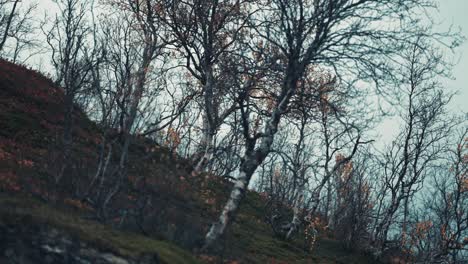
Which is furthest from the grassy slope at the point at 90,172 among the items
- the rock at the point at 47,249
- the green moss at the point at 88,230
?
the rock at the point at 47,249

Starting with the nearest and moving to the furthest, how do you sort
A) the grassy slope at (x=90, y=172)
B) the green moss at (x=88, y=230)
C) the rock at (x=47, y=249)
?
1. the rock at (x=47, y=249)
2. the green moss at (x=88, y=230)
3. the grassy slope at (x=90, y=172)

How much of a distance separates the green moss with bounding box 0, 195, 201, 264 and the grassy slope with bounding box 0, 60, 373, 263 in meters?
0.02

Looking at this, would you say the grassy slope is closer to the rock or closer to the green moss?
the green moss

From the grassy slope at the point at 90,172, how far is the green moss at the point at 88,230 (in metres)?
0.02

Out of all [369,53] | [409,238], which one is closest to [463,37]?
[369,53]

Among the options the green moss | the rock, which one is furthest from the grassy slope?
the rock

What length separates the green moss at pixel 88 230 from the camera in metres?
7.67

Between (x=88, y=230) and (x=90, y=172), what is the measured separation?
192 inches

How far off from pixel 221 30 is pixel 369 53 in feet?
42.3

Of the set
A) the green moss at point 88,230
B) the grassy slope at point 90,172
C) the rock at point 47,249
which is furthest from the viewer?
the grassy slope at point 90,172

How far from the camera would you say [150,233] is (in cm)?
992

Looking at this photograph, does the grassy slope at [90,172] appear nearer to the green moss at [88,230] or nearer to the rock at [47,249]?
the green moss at [88,230]

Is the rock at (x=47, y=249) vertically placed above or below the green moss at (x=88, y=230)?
below

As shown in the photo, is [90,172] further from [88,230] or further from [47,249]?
[47,249]
